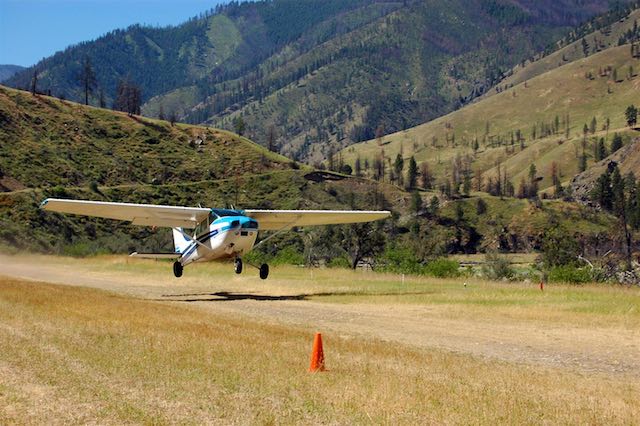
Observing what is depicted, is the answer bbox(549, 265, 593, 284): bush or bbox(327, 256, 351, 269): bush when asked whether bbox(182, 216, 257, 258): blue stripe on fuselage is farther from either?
bbox(327, 256, 351, 269): bush

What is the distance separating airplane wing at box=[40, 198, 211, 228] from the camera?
1254 inches

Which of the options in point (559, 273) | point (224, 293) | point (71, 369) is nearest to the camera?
point (71, 369)

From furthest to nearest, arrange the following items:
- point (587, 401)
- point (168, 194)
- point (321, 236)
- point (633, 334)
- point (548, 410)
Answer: point (168, 194) < point (321, 236) < point (633, 334) < point (587, 401) < point (548, 410)

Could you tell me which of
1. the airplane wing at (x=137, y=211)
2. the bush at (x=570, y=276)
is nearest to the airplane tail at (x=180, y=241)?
the airplane wing at (x=137, y=211)

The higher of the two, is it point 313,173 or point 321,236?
point 313,173

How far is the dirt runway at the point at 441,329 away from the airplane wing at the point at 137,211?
3350 mm

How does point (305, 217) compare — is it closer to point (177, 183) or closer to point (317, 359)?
point (317, 359)

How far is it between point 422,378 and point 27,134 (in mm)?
123447

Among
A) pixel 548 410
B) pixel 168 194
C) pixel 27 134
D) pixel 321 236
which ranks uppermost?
pixel 27 134

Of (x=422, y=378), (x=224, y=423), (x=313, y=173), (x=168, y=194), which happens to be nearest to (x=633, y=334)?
(x=422, y=378)

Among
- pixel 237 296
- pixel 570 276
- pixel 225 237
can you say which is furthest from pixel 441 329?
pixel 570 276

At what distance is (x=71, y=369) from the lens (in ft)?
38.8

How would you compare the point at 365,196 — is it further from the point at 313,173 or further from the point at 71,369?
the point at 71,369

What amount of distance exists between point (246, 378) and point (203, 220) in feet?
77.2
